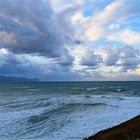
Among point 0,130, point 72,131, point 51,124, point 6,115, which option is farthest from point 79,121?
point 6,115

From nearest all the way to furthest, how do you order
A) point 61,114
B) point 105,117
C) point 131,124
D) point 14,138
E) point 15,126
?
point 131,124 → point 14,138 → point 15,126 → point 105,117 → point 61,114

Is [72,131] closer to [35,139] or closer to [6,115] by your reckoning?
[35,139]

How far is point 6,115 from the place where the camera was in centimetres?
3741

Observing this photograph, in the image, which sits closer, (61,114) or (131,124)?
(131,124)

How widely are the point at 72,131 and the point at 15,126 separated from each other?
596 cm

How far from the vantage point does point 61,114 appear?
36.8 m

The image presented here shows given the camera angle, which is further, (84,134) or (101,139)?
(84,134)

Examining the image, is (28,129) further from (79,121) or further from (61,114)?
(61,114)

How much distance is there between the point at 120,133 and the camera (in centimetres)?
2089

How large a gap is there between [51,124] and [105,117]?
5.82 metres

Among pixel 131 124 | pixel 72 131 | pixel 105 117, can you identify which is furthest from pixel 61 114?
pixel 131 124

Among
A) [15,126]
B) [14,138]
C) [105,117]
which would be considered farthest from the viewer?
[105,117]

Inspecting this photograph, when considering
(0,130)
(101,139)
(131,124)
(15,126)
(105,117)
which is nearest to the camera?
(101,139)

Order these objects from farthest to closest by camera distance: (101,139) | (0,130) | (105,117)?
1. (105,117)
2. (0,130)
3. (101,139)
